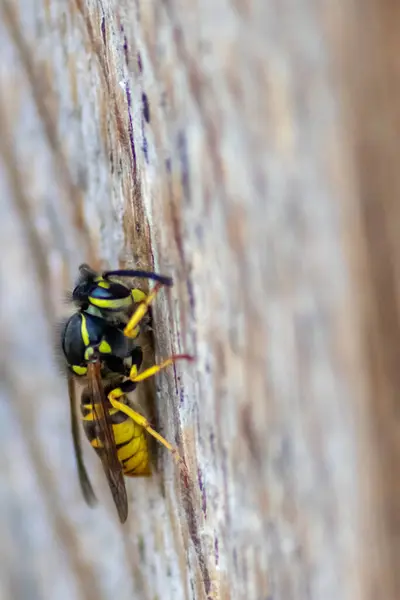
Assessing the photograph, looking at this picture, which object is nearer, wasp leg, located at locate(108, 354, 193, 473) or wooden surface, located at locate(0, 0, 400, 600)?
wooden surface, located at locate(0, 0, 400, 600)

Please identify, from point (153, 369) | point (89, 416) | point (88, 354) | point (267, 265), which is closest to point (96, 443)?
point (89, 416)

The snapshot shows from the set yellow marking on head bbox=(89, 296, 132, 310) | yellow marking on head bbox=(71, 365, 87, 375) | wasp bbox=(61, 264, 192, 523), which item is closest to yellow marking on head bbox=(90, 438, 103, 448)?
wasp bbox=(61, 264, 192, 523)

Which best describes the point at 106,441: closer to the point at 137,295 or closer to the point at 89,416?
the point at 89,416

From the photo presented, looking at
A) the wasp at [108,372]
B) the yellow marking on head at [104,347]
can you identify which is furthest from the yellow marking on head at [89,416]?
the yellow marking on head at [104,347]

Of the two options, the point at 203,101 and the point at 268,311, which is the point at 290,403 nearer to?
the point at 268,311

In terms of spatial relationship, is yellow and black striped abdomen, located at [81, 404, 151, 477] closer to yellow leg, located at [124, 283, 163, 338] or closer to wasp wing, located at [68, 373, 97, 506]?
wasp wing, located at [68, 373, 97, 506]

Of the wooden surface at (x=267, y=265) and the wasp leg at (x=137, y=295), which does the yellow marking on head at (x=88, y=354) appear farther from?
the wooden surface at (x=267, y=265)

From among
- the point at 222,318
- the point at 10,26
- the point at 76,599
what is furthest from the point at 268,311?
the point at 76,599
